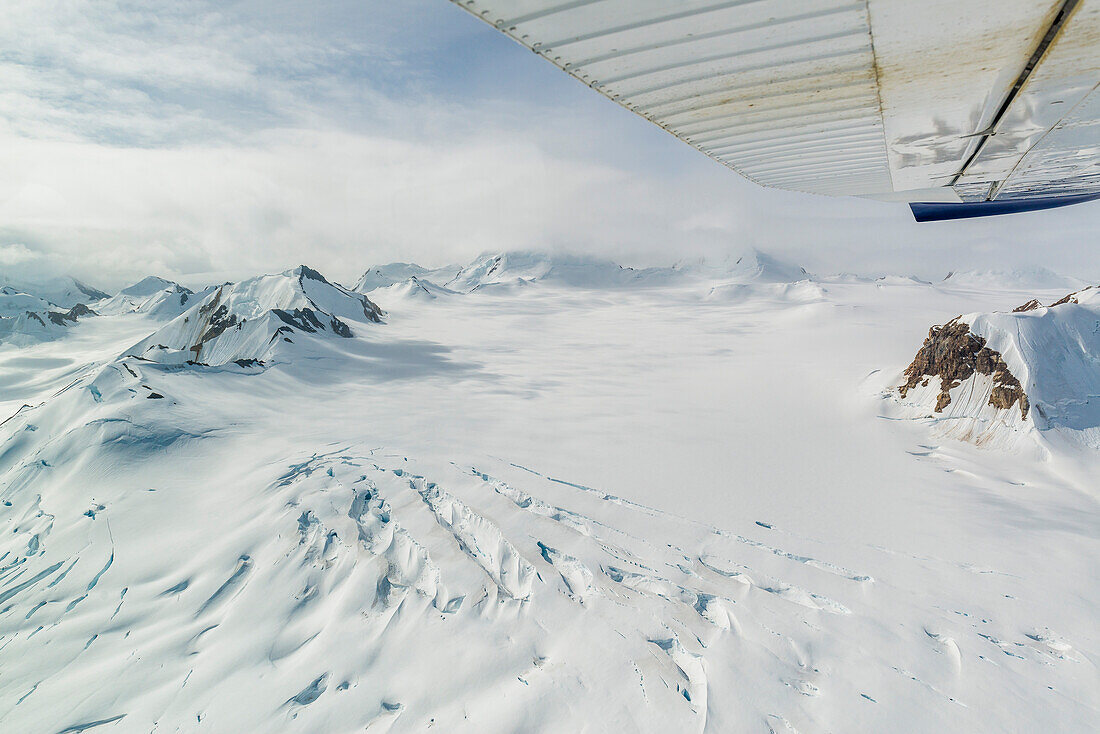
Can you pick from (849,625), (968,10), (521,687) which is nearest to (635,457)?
(849,625)

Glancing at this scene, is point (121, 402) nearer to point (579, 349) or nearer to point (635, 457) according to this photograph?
point (635, 457)

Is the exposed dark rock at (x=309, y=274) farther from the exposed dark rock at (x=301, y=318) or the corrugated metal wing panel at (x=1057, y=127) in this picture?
the corrugated metal wing panel at (x=1057, y=127)

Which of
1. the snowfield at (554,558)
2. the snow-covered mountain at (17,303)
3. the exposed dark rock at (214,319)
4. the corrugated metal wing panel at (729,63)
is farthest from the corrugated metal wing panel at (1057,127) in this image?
the snow-covered mountain at (17,303)

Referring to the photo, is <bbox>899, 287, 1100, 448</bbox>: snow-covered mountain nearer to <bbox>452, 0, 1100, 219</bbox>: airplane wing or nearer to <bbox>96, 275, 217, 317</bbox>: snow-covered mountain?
<bbox>452, 0, 1100, 219</bbox>: airplane wing

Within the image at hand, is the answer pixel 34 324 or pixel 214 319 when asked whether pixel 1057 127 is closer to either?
pixel 214 319

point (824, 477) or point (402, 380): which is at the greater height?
point (824, 477)
